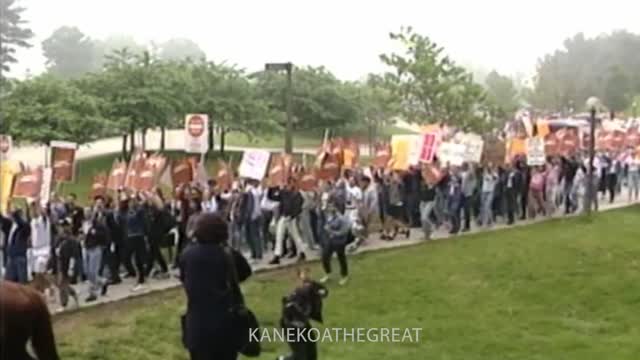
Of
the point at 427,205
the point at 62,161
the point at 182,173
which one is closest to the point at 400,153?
the point at 427,205

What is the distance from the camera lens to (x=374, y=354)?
38.8ft

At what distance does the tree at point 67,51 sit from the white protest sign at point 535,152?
278 feet

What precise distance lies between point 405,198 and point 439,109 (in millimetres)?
21252

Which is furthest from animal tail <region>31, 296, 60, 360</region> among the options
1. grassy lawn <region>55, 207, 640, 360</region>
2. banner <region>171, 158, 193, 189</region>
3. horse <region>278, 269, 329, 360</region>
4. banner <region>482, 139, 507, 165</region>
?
banner <region>482, 139, 507, 165</region>

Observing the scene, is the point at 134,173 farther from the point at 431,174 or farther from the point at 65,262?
the point at 431,174

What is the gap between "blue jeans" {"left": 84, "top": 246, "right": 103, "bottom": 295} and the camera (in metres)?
15.8

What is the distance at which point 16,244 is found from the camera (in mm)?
15625

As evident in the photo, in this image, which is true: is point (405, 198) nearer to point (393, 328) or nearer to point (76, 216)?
point (76, 216)

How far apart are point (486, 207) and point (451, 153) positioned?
5.09 ft

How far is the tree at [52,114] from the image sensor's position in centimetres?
3888

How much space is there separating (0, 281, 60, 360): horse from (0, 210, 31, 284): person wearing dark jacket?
11219mm

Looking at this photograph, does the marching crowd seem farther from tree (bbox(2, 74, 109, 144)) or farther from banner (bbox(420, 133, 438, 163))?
tree (bbox(2, 74, 109, 144))

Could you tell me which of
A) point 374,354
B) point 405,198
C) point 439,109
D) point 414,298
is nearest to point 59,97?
point 439,109

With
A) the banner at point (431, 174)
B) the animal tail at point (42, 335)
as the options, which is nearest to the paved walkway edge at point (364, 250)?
the banner at point (431, 174)
